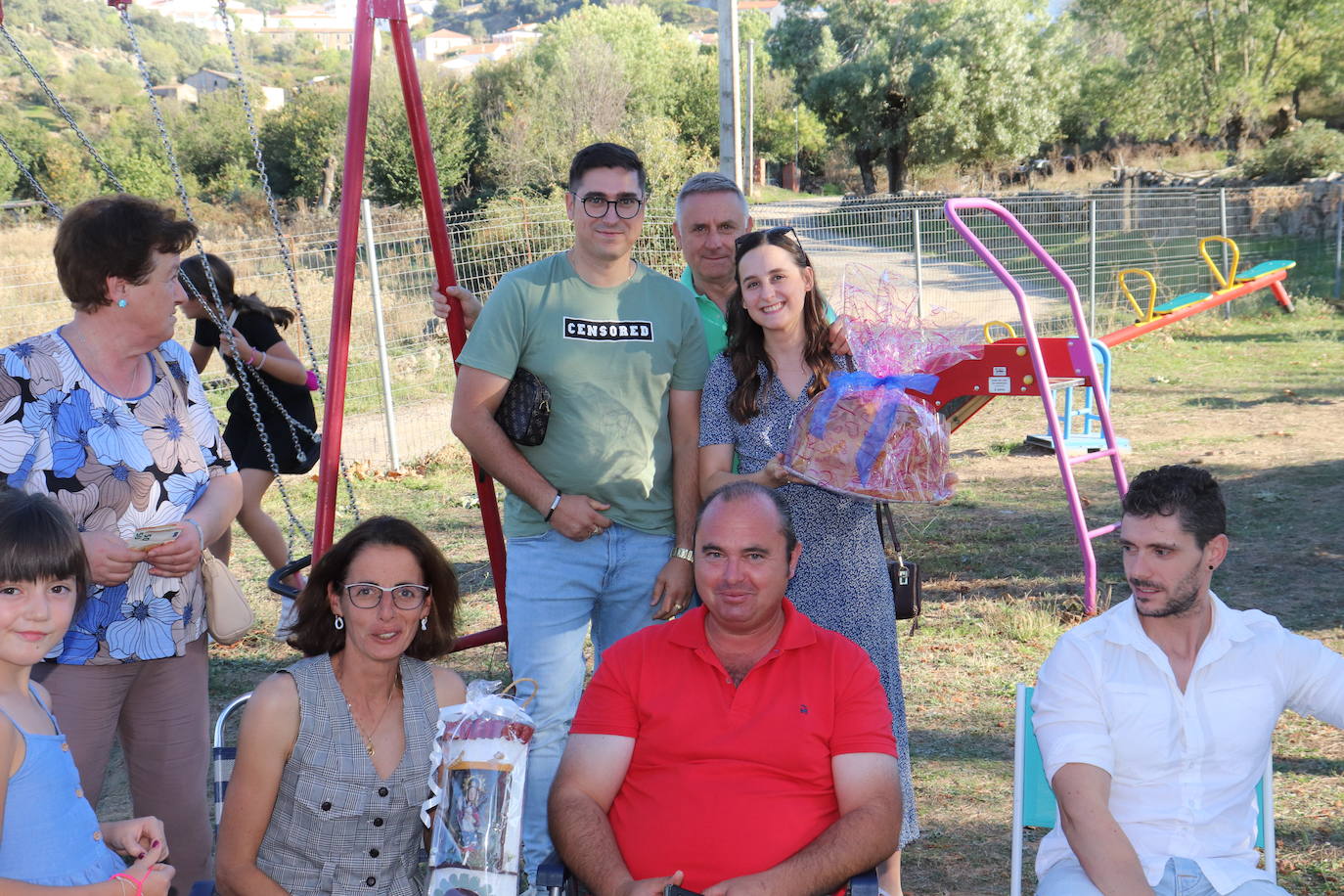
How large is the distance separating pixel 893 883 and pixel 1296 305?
15.5 meters

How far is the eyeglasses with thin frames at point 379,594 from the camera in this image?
96.3 inches

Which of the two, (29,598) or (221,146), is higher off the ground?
(221,146)

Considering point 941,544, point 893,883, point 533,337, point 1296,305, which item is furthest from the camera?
point 1296,305

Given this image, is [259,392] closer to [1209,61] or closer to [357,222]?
[357,222]

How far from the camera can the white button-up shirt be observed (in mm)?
2508

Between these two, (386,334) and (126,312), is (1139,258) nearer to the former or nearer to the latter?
(386,334)

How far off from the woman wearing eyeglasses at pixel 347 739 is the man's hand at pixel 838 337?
4.17 feet

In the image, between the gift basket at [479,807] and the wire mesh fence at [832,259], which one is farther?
the wire mesh fence at [832,259]

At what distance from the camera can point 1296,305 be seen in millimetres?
15594

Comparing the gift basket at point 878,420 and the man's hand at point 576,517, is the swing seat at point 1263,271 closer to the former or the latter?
the gift basket at point 878,420

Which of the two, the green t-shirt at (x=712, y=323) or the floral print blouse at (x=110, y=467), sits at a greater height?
the green t-shirt at (x=712, y=323)

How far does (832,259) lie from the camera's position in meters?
13.6

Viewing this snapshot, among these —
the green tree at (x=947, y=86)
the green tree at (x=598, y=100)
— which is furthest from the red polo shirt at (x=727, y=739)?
the green tree at (x=947, y=86)

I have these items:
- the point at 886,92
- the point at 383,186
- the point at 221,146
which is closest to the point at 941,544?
the point at 383,186
